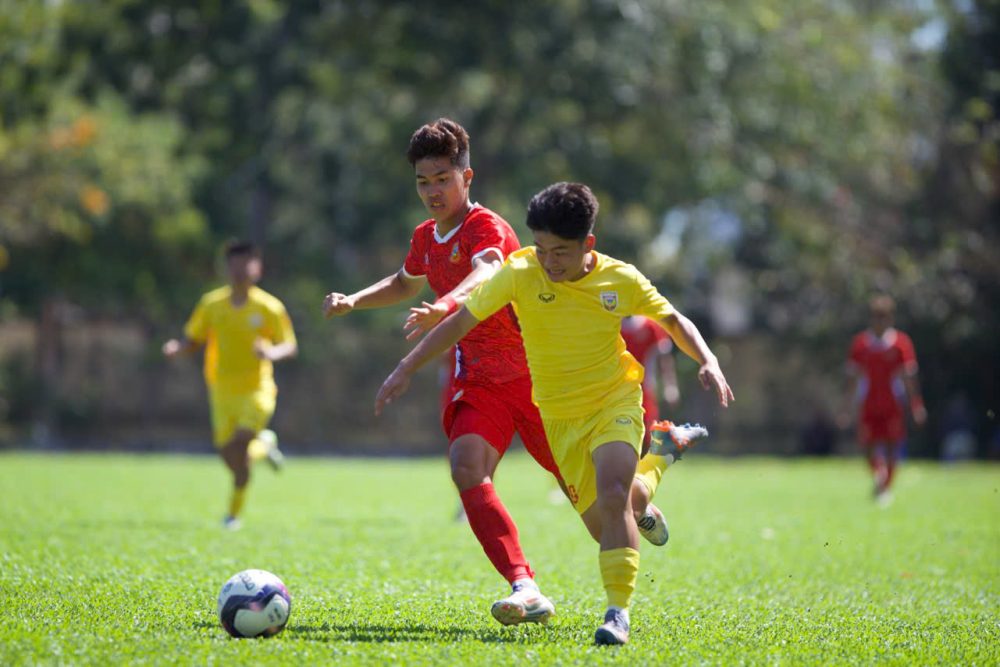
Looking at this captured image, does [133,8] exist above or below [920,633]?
above

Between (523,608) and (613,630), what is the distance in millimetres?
504

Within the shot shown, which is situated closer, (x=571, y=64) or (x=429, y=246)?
(x=429, y=246)

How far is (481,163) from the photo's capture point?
33031 mm

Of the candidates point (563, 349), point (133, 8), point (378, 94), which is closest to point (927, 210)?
point (378, 94)

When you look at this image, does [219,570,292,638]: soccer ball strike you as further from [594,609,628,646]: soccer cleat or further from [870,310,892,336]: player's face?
[870,310,892,336]: player's face

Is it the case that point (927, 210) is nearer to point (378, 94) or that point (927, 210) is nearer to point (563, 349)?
point (378, 94)

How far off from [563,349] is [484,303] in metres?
0.51

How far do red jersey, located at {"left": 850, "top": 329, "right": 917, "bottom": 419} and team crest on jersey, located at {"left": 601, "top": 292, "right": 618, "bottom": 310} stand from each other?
10927 millimetres

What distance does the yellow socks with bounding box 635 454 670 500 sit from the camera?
691cm

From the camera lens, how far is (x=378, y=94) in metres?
35.2

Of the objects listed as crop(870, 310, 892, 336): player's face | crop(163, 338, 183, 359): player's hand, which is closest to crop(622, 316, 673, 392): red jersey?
crop(870, 310, 892, 336): player's face

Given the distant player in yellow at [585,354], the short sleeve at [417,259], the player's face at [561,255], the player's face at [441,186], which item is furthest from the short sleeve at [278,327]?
the player's face at [561,255]

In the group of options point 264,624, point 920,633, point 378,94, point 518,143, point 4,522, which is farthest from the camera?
point 378,94

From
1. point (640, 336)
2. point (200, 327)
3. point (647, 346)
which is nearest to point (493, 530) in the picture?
point (200, 327)
